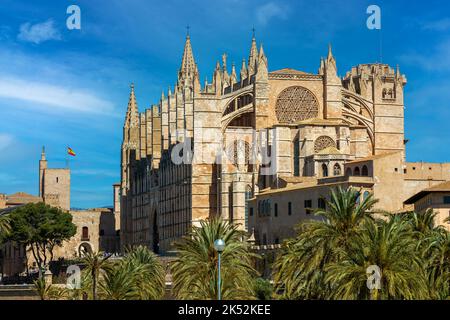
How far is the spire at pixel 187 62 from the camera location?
10499 centimetres

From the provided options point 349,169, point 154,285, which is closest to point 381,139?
point 349,169

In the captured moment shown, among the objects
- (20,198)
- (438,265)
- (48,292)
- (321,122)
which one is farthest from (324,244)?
(20,198)

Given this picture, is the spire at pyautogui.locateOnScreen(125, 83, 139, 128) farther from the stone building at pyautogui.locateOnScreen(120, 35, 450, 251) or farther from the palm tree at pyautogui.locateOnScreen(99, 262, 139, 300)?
the palm tree at pyautogui.locateOnScreen(99, 262, 139, 300)

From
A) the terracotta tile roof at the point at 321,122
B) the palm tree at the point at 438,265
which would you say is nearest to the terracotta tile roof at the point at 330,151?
the terracotta tile roof at the point at 321,122

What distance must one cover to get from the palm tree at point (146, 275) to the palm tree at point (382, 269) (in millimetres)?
9174

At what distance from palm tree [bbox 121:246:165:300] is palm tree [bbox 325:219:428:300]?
9174 millimetres

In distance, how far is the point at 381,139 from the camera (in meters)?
77.3

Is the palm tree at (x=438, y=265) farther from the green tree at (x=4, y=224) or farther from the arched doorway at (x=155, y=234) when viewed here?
the arched doorway at (x=155, y=234)

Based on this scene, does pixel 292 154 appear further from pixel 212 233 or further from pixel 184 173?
pixel 212 233

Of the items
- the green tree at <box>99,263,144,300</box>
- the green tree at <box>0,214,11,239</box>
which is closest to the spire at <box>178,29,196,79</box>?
the green tree at <box>0,214,11,239</box>

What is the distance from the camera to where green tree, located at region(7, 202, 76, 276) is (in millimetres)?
88188

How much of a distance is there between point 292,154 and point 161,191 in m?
19.0

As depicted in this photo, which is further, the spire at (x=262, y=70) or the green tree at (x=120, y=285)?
the spire at (x=262, y=70)
